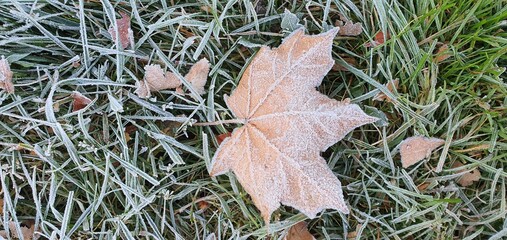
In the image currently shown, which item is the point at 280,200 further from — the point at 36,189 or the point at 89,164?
the point at 36,189

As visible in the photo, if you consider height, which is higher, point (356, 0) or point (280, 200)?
point (356, 0)

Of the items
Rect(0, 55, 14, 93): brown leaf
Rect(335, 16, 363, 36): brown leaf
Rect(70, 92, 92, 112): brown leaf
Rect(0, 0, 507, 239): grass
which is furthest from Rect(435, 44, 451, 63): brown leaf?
Rect(0, 55, 14, 93): brown leaf

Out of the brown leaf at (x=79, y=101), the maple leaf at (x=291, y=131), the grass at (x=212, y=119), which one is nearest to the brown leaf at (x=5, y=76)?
the grass at (x=212, y=119)

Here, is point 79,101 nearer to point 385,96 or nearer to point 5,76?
point 5,76

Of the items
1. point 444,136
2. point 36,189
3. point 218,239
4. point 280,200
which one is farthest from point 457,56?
point 36,189

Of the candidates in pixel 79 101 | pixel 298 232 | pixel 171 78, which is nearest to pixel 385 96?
pixel 298 232

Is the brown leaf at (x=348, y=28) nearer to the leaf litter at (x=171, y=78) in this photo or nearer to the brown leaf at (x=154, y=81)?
the leaf litter at (x=171, y=78)

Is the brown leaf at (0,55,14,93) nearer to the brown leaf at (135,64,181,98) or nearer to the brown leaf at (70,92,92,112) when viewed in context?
the brown leaf at (70,92,92,112)
